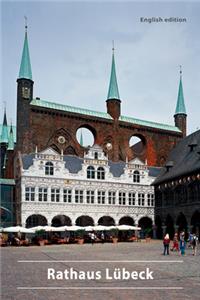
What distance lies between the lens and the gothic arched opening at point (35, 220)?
52844 millimetres

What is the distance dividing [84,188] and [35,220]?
24.4 ft

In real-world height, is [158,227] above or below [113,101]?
below

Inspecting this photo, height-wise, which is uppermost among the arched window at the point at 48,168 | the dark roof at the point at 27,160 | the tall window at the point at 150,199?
the dark roof at the point at 27,160

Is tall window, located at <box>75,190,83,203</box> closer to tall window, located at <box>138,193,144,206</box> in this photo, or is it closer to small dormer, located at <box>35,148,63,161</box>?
small dormer, located at <box>35,148,63,161</box>

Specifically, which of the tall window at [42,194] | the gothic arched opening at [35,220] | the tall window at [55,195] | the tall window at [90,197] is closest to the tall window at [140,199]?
the tall window at [90,197]

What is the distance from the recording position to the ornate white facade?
171ft

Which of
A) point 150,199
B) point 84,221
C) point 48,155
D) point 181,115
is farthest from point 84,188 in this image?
point 181,115

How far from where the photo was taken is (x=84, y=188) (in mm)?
55344

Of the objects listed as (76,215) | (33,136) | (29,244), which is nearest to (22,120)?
(33,136)

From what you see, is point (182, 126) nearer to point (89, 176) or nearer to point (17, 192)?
point (89, 176)

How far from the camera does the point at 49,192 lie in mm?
52812

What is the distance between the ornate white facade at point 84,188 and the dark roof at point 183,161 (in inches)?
134

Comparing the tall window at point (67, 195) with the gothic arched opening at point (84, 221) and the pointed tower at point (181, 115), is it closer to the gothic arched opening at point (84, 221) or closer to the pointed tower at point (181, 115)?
the gothic arched opening at point (84, 221)

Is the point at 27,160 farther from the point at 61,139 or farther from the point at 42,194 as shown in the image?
the point at 61,139
